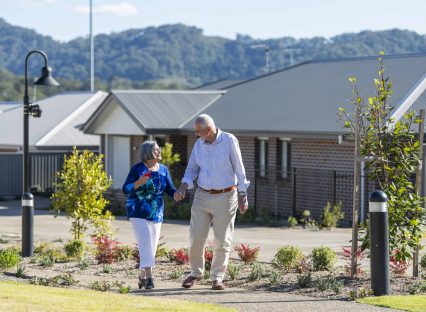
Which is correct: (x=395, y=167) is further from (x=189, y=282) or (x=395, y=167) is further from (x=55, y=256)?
(x=55, y=256)

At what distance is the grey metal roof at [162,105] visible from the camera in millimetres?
32656

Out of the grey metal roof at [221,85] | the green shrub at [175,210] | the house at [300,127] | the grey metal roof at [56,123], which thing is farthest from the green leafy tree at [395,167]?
the grey metal roof at [56,123]

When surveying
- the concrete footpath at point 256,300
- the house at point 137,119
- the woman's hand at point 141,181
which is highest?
the house at point 137,119

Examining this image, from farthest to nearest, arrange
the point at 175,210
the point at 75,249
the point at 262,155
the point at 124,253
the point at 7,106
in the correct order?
the point at 7,106, the point at 262,155, the point at 175,210, the point at 75,249, the point at 124,253

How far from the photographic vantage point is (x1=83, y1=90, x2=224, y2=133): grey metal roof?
3266 cm

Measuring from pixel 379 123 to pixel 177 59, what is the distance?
516 feet

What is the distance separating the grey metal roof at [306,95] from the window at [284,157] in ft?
2.15

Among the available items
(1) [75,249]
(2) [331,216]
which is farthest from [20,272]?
(2) [331,216]

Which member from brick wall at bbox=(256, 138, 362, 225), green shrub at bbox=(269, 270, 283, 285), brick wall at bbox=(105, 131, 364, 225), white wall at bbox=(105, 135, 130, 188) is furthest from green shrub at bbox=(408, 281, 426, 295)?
white wall at bbox=(105, 135, 130, 188)

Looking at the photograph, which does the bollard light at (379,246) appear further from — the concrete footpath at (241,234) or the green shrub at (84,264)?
the concrete footpath at (241,234)

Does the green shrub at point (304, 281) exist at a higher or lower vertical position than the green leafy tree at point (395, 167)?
lower

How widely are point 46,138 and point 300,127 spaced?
14.8 meters

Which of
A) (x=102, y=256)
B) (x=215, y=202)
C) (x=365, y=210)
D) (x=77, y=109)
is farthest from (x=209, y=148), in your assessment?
(x=77, y=109)

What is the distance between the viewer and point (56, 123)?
1614 inches
